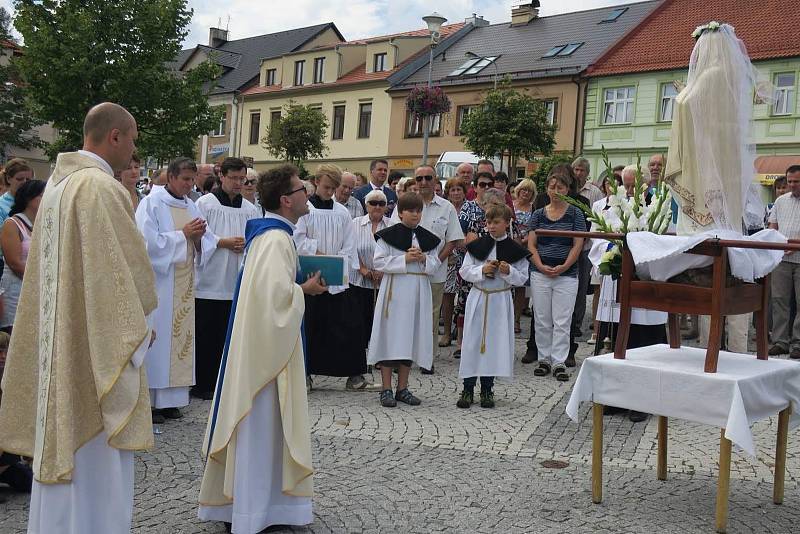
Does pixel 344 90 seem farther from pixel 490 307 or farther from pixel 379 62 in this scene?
pixel 490 307

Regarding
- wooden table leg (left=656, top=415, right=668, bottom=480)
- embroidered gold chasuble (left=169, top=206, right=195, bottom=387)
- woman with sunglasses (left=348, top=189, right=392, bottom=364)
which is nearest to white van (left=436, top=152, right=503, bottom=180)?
woman with sunglasses (left=348, top=189, right=392, bottom=364)

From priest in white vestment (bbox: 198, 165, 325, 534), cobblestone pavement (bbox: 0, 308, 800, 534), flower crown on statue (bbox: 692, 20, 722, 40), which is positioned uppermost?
flower crown on statue (bbox: 692, 20, 722, 40)

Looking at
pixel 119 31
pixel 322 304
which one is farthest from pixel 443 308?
pixel 119 31

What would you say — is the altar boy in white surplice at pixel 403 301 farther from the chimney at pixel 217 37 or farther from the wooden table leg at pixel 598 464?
the chimney at pixel 217 37

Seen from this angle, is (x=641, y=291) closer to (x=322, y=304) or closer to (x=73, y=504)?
(x=73, y=504)

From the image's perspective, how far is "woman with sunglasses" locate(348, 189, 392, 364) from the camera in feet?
29.5

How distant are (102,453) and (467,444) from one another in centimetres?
329

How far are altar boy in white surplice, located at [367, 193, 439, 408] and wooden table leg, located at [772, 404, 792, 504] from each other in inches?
131

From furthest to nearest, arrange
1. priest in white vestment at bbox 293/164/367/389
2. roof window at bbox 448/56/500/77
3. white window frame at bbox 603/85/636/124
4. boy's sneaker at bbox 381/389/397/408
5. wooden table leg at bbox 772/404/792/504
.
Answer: roof window at bbox 448/56/500/77
white window frame at bbox 603/85/636/124
priest in white vestment at bbox 293/164/367/389
boy's sneaker at bbox 381/389/397/408
wooden table leg at bbox 772/404/792/504

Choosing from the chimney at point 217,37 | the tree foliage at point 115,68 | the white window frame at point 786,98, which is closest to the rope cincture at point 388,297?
the tree foliage at point 115,68

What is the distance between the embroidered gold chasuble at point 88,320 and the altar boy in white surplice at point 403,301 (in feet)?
13.5

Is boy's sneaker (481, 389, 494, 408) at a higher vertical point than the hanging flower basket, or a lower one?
lower

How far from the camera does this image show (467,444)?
6.59 metres

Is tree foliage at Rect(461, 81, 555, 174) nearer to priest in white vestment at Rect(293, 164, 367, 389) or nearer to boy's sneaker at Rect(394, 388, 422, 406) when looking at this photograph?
priest in white vestment at Rect(293, 164, 367, 389)
